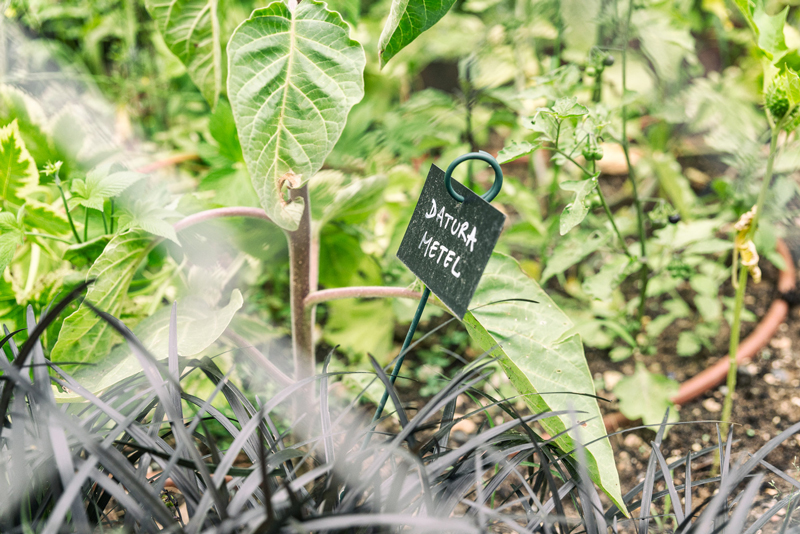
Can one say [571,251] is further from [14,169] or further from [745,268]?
[14,169]

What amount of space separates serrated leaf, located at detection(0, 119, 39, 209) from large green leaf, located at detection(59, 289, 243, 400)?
347mm

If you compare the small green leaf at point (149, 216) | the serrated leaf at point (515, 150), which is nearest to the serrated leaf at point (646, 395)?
the serrated leaf at point (515, 150)

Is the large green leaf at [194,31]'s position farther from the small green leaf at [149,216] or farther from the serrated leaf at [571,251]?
the serrated leaf at [571,251]

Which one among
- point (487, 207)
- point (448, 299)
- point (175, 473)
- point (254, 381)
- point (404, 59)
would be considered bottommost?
point (254, 381)

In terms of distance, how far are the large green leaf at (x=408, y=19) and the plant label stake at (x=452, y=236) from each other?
0.55ft

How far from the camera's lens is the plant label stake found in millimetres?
563

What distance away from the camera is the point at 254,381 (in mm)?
1142

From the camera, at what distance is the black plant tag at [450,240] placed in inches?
22.1

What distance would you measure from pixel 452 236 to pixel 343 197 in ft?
1.06

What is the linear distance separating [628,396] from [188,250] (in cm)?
90

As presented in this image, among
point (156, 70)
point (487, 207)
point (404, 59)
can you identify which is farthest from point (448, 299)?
point (156, 70)

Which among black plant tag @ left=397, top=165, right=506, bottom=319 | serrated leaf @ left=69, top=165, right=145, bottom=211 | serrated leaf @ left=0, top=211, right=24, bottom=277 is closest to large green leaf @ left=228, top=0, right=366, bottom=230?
black plant tag @ left=397, top=165, right=506, bottom=319

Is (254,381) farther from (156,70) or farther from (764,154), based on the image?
(156,70)

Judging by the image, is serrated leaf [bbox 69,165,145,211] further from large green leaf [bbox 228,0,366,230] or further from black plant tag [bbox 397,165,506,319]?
black plant tag [bbox 397,165,506,319]
